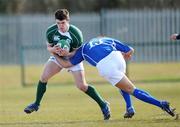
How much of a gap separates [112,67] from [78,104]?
233 inches

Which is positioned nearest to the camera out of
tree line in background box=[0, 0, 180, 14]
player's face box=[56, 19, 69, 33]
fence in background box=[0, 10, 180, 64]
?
player's face box=[56, 19, 69, 33]

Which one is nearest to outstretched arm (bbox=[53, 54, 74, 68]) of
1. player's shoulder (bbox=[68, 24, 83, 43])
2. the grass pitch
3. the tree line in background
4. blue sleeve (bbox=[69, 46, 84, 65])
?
blue sleeve (bbox=[69, 46, 84, 65])

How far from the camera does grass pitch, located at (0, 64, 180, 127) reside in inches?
527

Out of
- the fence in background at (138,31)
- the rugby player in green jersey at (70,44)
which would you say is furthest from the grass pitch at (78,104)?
the fence in background at (138,31)

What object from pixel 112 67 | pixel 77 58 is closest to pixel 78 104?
pixel 77 58

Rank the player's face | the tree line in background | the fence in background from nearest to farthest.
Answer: the player's face, the fence in background, the tree line in background

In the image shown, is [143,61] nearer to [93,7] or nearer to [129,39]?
[129,39]

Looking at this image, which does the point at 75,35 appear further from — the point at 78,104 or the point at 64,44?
the point at 78,104

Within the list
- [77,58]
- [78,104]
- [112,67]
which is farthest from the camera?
[78,104]

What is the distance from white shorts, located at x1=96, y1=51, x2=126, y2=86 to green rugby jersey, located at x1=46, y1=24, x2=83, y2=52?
1.04 meters

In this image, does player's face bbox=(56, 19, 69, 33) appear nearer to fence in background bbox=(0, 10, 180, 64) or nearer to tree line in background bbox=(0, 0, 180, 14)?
fence in background bbox=(0, 10, 180, 64)

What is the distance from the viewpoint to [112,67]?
13.1 m

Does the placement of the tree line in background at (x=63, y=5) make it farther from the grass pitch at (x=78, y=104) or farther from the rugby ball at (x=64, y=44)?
the rugby ball at (x=64, y=44)

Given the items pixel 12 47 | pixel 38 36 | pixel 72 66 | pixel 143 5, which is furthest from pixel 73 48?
pixel 143 5
